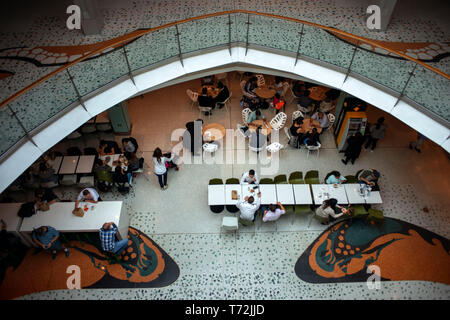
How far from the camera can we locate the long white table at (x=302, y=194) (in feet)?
31.1

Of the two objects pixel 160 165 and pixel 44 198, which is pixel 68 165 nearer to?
pixel 44 198

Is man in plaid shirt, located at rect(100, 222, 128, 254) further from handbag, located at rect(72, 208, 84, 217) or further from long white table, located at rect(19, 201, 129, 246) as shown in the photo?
handbag, located at rect(72, 208, 84, 217)

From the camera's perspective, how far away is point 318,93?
12.3 m

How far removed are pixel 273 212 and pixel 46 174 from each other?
622cm

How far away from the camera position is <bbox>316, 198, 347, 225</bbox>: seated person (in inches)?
350

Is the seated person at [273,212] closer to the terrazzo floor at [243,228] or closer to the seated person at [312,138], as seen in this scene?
the terrazzo floor at [243,228]

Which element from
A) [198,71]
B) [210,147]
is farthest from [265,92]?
[198,71]

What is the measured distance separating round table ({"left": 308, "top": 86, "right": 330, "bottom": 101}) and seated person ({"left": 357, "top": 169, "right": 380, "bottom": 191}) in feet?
11.1

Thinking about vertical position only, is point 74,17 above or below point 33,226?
above

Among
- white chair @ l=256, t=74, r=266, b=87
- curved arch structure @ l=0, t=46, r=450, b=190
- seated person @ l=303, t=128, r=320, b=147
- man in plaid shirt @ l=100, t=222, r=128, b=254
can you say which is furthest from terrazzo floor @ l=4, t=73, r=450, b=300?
curved arch structure @ l=0, t=46, r=450, b=190

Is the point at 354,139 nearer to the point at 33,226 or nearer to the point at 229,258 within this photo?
the point at 229,258

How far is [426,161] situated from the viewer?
438 inches
